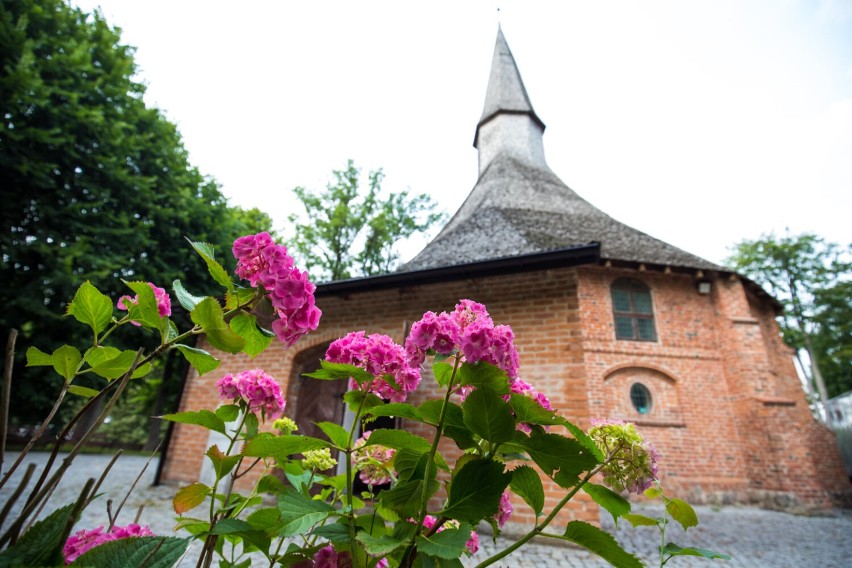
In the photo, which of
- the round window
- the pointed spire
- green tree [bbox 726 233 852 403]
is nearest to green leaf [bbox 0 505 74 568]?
the round window

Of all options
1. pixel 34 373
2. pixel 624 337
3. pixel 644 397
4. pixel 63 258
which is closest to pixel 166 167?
pixel 63 258

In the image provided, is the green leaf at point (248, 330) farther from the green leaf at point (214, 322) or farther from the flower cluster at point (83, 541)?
the flower cluster at point (83, 541)

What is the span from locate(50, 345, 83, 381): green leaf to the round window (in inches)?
458

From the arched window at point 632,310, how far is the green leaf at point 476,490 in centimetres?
1134

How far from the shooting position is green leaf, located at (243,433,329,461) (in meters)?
0.95

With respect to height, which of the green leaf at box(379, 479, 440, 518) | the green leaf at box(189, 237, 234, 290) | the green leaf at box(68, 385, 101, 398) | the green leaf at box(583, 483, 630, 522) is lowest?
the green leaf at box(379, 479, 440, 518)

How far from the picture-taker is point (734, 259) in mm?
22172

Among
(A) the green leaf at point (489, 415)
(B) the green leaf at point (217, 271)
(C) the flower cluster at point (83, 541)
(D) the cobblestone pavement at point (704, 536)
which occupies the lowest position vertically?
(D) the cobblestone pavement at point (704, 536)

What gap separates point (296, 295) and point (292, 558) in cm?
62

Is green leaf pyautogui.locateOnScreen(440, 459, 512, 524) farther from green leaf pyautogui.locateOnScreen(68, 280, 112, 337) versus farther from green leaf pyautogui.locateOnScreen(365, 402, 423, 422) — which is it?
green leaf pyautogui.locateOnScreen(68, 280, 112, 337)

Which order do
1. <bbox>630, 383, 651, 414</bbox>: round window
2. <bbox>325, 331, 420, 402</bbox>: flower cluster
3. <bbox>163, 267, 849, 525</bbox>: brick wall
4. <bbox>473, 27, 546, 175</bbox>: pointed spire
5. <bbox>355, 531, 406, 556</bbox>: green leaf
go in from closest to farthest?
<bbox>355, 531, 406, 556</bbox>: green leaf < <bbox>325, 331, 420, 402</bbox>: flower cluster < <bbox>163, 267, 849, 525</bbox>: brick wall < <bbox>630, 383, 651, 414</bbox>: round window < <bbox>473, 27, 546, 175</bbox>: pointed spire

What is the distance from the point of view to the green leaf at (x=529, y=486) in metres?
0.97

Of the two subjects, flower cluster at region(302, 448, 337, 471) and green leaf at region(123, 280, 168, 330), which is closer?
green leaf at region(123, 280, 168, 330)

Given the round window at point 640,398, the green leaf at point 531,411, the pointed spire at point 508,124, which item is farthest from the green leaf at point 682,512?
the pointed spire at point 508,124
